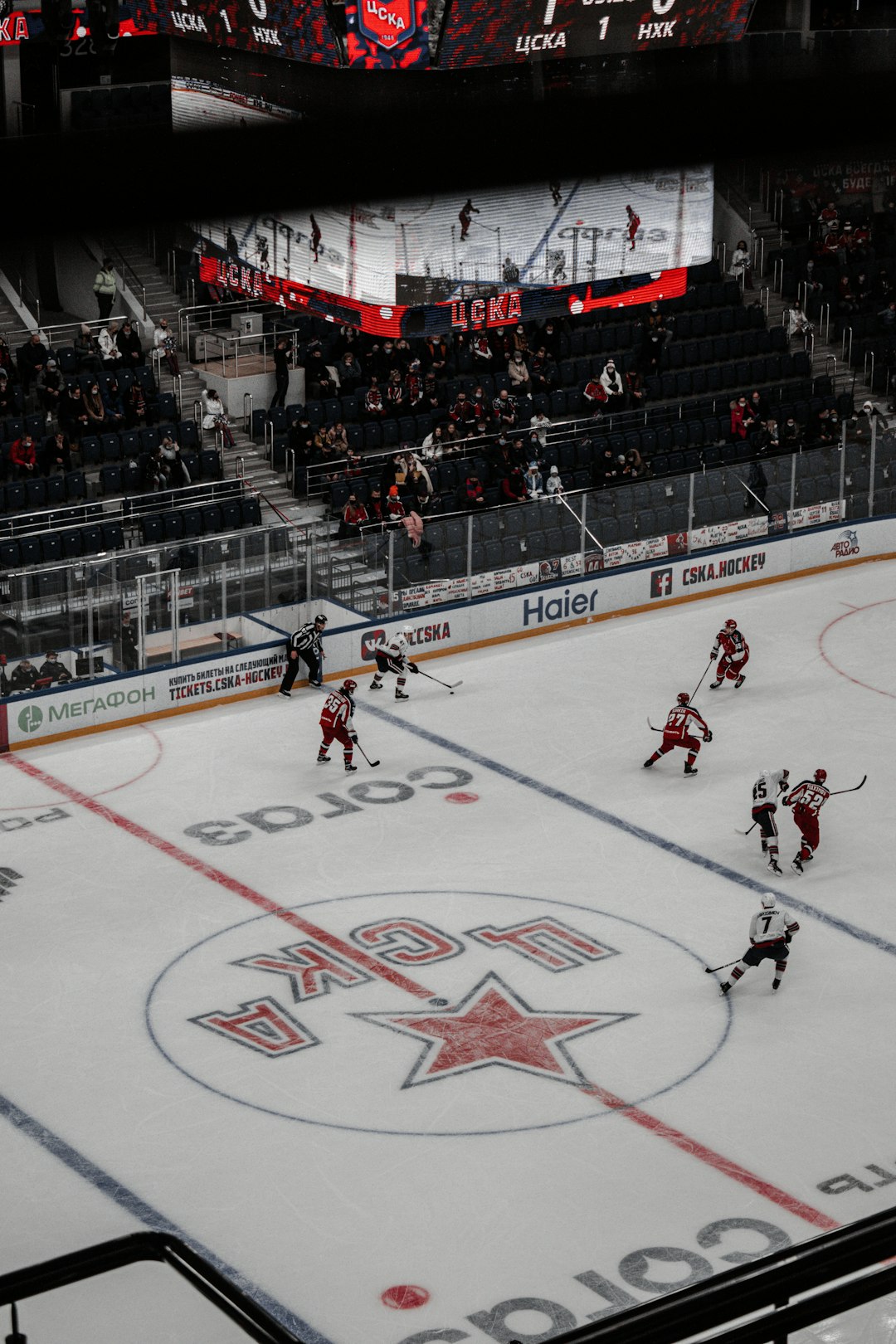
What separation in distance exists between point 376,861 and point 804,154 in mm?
16256

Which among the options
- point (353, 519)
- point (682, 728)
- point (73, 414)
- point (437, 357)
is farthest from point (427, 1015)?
point (437, 357)

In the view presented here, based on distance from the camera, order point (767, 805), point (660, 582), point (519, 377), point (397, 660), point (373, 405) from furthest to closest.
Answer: point (519, 377) < point (373, 405) < point (660, 582) < point (397, 660) < point (767, 805)

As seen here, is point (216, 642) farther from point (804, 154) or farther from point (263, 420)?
point (804, 154)

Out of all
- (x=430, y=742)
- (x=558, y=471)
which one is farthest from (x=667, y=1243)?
(x=558, y=471)

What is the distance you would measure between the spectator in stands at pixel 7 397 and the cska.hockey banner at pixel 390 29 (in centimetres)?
963

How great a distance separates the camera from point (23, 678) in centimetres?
2016

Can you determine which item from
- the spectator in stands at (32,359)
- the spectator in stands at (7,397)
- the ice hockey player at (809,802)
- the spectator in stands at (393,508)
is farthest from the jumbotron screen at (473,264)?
the ice hockey player at (809,802)

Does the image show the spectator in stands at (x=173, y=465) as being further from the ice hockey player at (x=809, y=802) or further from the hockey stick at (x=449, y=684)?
the ice hockey player at (x=809, y=802)

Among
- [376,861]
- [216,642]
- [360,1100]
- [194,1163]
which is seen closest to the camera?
[194,1163]

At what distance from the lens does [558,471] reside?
2681cm

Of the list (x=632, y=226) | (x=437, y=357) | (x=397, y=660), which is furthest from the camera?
(x=437, y=357)

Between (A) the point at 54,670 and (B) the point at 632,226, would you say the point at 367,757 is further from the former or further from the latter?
(B) the point at 632,226

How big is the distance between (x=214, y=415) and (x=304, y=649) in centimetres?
546

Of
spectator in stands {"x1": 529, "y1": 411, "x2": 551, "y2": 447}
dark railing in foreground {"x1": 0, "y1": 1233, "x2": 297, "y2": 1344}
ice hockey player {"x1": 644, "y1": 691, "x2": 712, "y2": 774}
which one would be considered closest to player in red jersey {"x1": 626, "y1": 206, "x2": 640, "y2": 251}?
ice hockey player {"x1": 644, "y1": 691, "x2": 712, "y2": 774}
